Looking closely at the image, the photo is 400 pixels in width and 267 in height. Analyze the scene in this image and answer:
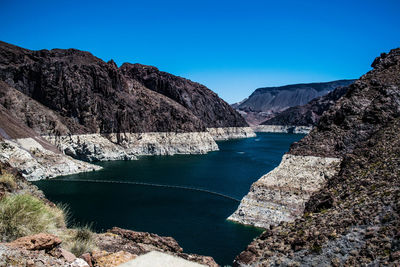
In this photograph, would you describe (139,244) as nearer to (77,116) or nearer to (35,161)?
(35,161)

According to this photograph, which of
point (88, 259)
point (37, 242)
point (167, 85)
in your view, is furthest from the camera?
point (167, 85)

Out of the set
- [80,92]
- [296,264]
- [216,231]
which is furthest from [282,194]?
[80,92]

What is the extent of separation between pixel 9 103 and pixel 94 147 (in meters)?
23.4

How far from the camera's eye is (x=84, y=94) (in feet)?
326

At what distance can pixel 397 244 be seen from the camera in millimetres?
9523

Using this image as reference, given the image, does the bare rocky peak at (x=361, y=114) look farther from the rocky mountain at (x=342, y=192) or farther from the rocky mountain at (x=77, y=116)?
the rocky mountain at (x=77, y=116)

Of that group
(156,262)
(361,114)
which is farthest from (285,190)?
(156,262)

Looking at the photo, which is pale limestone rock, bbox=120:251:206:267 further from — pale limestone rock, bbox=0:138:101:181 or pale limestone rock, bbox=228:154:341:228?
pale limestone rock, bbox=0:138:101:181

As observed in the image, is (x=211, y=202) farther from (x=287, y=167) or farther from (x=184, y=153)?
(x=184, y=153)

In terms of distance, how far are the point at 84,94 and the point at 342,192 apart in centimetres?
9416

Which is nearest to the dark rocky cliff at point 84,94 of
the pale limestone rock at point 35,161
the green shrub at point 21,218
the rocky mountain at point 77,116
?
the rocky mountain at point 77,116

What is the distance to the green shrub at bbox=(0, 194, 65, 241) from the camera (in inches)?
300

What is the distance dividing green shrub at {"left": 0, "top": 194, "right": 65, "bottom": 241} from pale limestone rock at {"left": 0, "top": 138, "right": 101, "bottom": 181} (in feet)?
165

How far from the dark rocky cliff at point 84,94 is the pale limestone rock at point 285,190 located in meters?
65.6
